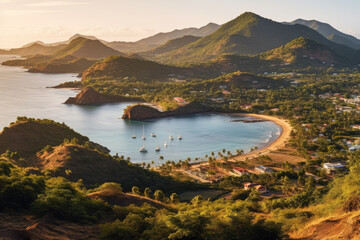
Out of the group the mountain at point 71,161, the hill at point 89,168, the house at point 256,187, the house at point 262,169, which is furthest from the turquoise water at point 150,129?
the house at point 256,187

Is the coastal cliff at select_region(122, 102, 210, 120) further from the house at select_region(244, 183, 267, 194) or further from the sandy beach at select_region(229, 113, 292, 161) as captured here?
→ the house at select_region(244, 183, 267, 194)

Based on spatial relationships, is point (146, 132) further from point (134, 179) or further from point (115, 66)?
point (115, 66)

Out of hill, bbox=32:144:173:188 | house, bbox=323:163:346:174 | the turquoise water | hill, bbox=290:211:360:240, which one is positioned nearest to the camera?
hill, bbox=290:211:360:240

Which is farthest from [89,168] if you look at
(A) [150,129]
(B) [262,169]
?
(A) [150,129]

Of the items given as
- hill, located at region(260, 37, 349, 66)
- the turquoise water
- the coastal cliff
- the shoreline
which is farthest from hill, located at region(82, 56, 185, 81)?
the shoreline

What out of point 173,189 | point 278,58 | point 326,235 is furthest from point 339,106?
point 278,58

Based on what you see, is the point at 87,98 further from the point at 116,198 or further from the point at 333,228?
the point at 333,228
